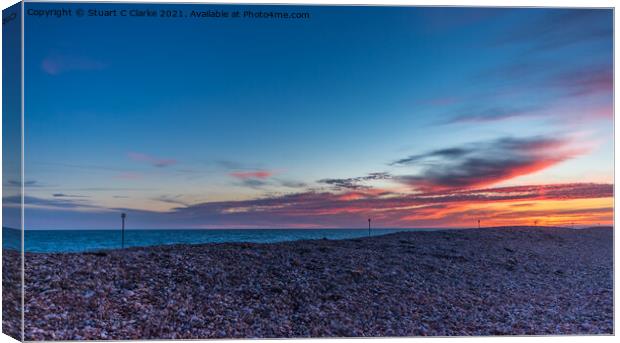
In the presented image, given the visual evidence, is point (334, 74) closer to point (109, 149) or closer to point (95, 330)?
point (109, 149)

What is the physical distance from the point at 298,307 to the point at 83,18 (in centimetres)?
698

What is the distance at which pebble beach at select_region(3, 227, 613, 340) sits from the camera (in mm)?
10734

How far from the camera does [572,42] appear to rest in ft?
42.7

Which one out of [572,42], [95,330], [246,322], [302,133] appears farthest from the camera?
[302,133]

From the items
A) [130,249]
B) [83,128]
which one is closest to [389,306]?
[130,249]

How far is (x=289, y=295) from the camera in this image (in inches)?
480

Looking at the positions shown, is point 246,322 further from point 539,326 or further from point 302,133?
point 539,326

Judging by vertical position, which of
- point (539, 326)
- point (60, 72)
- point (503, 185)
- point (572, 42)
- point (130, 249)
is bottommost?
point (539, 326)

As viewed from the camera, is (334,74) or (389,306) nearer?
(389,306)

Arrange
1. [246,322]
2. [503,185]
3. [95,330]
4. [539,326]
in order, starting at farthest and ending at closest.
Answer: [503,185] < [539,326] < [246,322] < [95,330]

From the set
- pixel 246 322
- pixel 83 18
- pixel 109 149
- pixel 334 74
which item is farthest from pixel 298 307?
pixel 83 18

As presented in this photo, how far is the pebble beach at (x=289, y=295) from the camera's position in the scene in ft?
35.2

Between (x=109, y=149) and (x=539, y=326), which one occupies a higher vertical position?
(x=109, y=149)

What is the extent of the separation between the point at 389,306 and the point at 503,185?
4.68m
